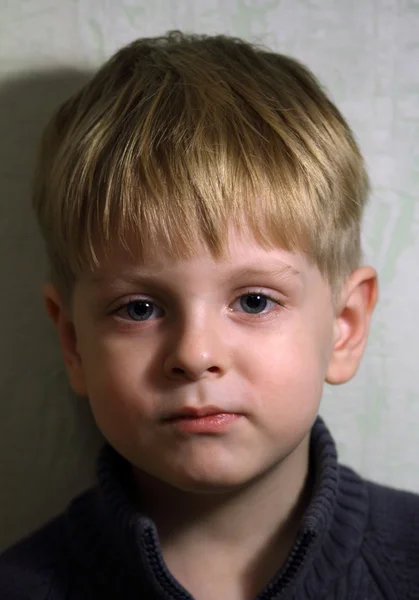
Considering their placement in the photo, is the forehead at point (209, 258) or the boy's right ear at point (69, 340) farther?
the boy's right ear at point (69, 340)

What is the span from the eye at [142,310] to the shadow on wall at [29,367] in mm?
269

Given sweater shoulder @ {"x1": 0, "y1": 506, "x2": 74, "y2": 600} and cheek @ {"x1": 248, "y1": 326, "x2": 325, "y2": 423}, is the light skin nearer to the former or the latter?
cheek @ {"x1": 248, "y1": 326, "x2": 325, "y2": 423}

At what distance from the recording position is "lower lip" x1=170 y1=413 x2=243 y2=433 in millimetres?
758

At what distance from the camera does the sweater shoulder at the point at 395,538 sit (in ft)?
2.91

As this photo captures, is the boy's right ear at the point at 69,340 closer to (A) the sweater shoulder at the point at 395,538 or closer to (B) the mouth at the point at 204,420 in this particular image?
(B) the mouth at the point at 204,420

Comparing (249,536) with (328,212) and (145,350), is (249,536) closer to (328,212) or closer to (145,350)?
(145,350)

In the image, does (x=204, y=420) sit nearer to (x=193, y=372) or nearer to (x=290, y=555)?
(x=193, y=372)

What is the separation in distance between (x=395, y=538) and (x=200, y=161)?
51cm

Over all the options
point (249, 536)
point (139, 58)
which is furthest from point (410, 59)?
point (249, 536)

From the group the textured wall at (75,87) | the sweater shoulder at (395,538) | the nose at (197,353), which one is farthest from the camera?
the textured wall at (75,87)

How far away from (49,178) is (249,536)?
1.58 ft

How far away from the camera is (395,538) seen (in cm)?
92

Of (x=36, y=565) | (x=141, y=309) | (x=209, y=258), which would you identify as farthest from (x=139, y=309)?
(x=36, y=565)

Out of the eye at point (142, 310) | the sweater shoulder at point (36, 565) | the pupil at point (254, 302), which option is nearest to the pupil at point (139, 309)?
the eye at point (142, 310)
